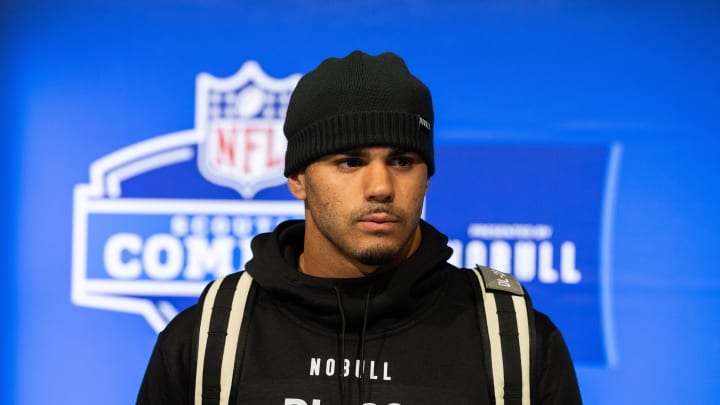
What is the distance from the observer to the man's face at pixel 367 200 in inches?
33.5

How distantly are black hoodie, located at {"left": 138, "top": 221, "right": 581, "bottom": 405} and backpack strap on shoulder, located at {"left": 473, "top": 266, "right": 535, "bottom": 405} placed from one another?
2 cm

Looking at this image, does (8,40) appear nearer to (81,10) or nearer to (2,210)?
(81,10)

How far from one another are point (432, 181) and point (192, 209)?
0.61m

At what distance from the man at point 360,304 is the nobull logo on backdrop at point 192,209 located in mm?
751

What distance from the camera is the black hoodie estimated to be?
86 cm

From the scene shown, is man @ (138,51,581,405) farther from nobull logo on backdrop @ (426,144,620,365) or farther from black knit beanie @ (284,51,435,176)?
nobull logo on backdrop @ (426,144,620,365)

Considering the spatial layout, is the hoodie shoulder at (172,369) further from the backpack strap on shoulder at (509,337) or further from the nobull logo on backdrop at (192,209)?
the nobull logo on backdrop at (192,209)

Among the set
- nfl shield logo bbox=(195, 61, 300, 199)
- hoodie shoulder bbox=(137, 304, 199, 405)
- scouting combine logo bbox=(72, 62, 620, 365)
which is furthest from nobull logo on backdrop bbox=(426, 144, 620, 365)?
hoodie shoulder bbox=(137, 304, 199, 405)

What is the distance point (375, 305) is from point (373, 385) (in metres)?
0.10

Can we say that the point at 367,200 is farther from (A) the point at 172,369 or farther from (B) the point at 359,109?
(A) the point at 172,369

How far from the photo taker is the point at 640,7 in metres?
1.67

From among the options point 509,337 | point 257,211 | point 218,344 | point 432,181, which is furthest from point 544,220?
point 218,344

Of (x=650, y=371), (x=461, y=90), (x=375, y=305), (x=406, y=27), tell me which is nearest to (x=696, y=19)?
(x=461, y=90)

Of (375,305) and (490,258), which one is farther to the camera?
(490,258)
